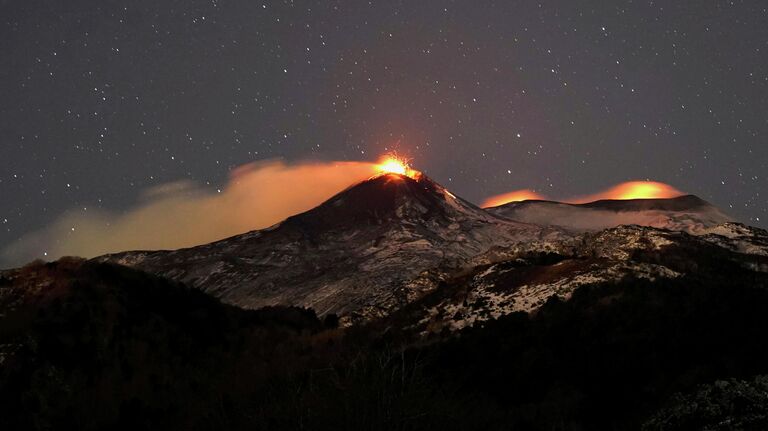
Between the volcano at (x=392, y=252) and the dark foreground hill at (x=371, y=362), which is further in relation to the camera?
the volcano at (x=392, y=252)

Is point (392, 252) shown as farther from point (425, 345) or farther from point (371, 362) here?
point (371, 362)

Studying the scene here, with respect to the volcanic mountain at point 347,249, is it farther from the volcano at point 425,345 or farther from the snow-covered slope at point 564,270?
the volcano at point 425,345

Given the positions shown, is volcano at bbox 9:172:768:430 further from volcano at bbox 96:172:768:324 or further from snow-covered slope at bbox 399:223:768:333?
volcano at bbox 96:172:768:324

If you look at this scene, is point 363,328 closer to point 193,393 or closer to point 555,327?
point 555,327

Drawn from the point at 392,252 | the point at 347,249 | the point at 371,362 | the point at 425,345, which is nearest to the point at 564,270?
the point at 425,345

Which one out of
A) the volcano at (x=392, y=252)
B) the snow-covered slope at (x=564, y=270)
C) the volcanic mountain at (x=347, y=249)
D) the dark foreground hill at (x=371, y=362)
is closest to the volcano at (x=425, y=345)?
the dark foreground hill at (x=371, y=362)

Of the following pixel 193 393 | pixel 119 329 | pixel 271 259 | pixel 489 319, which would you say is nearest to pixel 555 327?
pixel 489 319

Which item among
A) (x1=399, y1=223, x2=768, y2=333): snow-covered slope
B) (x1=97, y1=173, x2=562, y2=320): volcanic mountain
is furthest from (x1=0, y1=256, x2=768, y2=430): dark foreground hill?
(x1=97, y1=173, x2=562, y2=320): volcanic mountain
